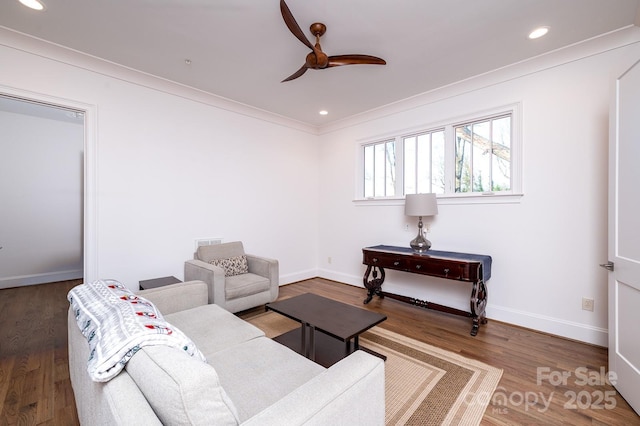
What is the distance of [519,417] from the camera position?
64.7 inches

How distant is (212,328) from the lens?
185 centimetres

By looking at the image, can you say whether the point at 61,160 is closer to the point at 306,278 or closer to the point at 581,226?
the point at 306,278

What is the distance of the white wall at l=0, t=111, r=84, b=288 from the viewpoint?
13.8 ft

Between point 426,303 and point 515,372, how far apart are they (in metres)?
1.22

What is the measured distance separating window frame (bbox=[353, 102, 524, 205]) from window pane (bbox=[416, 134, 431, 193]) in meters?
0.13

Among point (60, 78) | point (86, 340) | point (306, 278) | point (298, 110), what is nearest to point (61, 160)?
point (60, 78)

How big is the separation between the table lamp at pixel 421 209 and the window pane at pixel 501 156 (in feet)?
2.19

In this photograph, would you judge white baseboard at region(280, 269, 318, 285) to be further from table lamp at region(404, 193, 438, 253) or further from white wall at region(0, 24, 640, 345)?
table lamp at region(404, 193, 438, 253)

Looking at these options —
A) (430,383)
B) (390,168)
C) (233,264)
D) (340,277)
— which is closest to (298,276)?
(340,277)

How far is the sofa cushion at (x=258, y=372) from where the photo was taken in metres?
1.20

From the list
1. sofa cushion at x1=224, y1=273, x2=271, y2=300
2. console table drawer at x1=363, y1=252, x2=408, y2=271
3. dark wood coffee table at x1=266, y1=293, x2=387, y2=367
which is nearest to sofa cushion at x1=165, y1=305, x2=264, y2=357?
dark wood coffee table at x1=266, y1=293, x2=387, y2=367

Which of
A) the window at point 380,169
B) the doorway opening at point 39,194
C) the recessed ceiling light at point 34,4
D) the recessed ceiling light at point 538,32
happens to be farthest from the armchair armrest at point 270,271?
the doorway opening at point 39,194

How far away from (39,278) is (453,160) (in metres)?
6.59

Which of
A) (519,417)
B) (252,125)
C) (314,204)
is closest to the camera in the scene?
(519,417)
